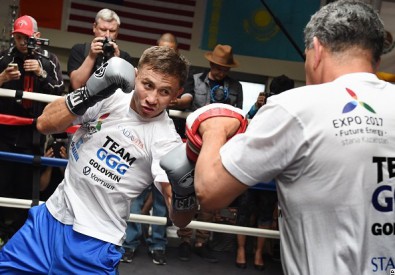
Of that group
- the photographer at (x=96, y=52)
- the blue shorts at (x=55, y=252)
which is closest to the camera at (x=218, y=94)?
the photographer at (x=96, y=52)

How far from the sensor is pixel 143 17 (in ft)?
20.1

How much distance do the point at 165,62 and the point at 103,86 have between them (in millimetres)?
278

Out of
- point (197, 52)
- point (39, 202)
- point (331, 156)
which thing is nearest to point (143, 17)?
point (197, 52)

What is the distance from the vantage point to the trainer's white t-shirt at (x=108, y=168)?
7.85 feet

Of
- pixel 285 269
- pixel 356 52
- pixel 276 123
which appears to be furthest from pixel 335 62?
pixel 285 269

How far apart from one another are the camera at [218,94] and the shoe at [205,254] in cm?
109

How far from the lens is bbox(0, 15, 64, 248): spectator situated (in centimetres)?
376

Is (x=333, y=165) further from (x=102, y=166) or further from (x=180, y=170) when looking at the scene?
(x=102, y=166)

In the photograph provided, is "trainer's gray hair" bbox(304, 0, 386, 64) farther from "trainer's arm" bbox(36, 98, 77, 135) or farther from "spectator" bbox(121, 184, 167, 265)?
"spectator" bbox(121, 184, 167, 265)

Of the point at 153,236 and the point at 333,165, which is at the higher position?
the point at 333,165

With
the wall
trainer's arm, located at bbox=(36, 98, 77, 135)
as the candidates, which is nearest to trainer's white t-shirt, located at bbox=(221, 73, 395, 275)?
trainer's arm, located at bbox=(36, 98, 77, 135)

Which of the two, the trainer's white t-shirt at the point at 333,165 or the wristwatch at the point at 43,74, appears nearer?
the trainer's white t-shirt at the point at 333,165

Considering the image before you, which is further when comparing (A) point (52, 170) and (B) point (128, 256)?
(A) point (52, 170)

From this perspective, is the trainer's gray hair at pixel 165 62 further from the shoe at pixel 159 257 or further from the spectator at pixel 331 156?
the shoe at pixel 159 257
